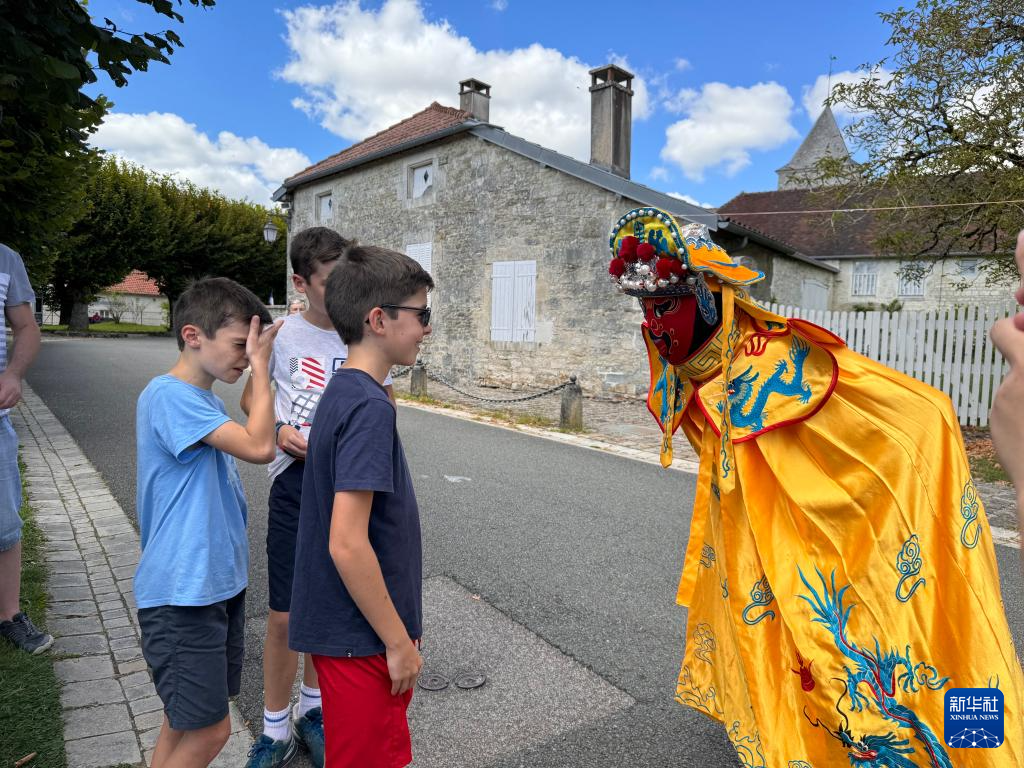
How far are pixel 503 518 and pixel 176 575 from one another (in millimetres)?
3794

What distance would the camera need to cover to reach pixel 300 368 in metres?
2.63

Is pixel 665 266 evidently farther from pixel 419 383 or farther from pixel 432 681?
pixel 419 383

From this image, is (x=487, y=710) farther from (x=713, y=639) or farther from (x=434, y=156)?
(x=434, y=156)

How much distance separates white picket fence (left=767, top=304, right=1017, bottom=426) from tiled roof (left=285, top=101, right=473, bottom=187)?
11.9m

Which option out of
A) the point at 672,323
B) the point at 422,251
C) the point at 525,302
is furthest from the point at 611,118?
the point at 672,323

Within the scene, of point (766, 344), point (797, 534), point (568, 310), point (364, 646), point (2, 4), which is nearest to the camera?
point (364, 646)

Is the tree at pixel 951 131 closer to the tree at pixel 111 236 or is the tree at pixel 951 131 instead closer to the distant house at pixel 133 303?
the tree at pixel 111 236

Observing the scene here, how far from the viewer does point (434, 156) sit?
57.9ft

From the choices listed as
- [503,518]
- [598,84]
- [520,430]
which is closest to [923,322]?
[520,430]

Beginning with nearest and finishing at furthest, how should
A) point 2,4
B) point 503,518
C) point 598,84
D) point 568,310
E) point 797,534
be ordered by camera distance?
point 797,534, point 2,4, point 503,518, point 568,310, point 598,84

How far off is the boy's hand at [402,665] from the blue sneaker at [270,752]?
1.09 metres

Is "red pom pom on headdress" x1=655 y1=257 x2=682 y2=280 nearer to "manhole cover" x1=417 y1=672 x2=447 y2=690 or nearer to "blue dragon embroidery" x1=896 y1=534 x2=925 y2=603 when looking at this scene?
"blue dragon embroidery" x1=896 y1=534 x2=925 y2=603

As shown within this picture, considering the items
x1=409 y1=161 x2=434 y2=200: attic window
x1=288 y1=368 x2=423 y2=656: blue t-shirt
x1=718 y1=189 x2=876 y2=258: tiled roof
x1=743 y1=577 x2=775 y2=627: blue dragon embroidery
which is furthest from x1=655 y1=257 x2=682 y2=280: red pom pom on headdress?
x1=718 y1=189 x2=876 y2=258: tiled roof

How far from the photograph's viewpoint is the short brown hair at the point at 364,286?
1.79 metres
